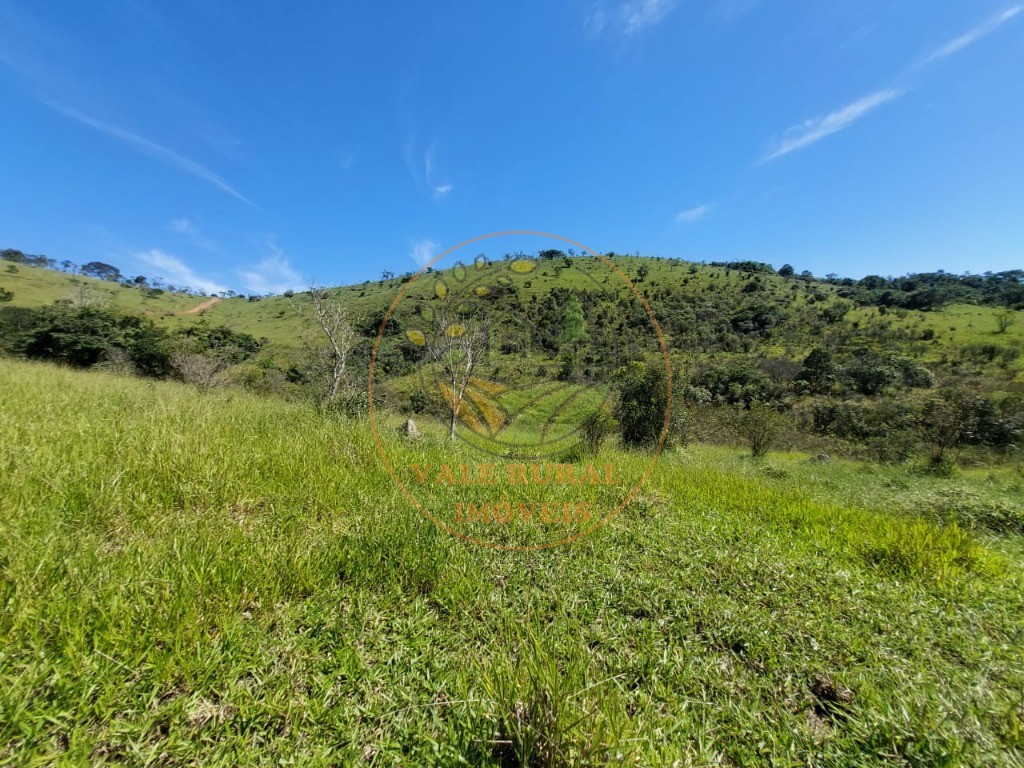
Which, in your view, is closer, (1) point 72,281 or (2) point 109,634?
(2) point 109,634

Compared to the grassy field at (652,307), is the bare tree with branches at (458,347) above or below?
below

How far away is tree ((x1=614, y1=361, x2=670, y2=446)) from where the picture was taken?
1452cm

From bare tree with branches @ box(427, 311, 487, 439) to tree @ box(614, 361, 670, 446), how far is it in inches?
449

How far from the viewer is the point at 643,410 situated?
48.7ft

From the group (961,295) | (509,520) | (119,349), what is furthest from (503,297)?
(961,295)

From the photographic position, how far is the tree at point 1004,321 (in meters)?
44.5

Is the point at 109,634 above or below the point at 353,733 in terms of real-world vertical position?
above

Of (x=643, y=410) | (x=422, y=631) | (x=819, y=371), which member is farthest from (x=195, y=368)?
(x=819, y=371)

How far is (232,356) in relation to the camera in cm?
3353

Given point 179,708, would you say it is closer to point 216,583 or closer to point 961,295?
point 216,583

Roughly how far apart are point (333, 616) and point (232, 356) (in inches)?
1594

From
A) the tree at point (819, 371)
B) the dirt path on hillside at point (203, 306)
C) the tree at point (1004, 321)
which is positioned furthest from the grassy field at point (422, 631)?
the dirt path on hillside at point (203, 306)

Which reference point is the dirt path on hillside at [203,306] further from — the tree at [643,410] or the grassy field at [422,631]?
the grassy field at [422,631]

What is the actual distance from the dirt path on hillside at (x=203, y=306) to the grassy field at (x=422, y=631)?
276ft
